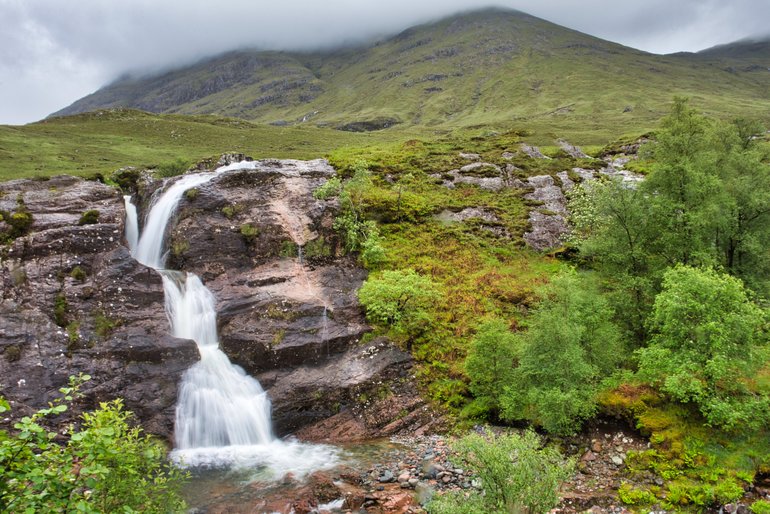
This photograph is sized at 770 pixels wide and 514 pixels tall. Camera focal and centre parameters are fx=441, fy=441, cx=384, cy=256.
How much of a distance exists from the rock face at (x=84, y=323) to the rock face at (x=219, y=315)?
6 cm

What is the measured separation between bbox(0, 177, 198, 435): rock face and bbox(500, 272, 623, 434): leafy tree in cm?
1872

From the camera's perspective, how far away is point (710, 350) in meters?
18.2

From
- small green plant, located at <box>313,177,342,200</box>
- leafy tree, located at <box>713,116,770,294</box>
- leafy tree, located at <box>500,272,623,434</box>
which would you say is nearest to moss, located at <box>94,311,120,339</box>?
small green plant, located at <box>313,177,342,200</box>

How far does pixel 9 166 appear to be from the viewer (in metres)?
71.9

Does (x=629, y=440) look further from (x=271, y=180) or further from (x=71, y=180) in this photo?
(x=71, y=180)

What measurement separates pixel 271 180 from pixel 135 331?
699 inches

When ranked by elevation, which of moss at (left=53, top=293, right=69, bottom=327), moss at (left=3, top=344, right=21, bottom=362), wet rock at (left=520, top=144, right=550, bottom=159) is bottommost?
moss at (left=3, top=344, right=21, bottom=362)

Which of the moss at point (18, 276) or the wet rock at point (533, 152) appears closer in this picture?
the moss at point (18, 276)

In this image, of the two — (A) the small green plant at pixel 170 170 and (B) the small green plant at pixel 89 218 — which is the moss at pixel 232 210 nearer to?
(B) the small green plant at pixel 89 218

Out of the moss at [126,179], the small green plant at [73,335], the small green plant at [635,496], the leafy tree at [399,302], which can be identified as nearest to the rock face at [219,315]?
the small green plant at [73,335]

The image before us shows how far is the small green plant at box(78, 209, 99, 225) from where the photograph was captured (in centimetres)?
3077

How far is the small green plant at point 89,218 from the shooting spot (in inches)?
1211

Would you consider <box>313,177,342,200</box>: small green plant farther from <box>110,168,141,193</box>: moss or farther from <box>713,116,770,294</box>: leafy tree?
<box>110,168,141,193</box>: moss

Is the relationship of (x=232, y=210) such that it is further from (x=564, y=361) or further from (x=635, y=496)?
(x=635, y=496)
